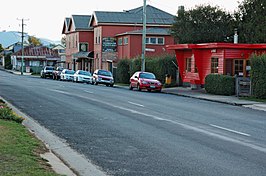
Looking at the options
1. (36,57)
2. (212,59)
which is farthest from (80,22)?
(212,59)

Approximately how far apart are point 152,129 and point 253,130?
3057mm

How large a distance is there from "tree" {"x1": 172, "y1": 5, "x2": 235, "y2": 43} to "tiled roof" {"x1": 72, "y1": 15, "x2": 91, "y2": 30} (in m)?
32.4

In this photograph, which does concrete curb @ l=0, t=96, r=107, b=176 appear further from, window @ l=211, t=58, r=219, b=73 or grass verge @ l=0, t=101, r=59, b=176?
window @ l=211, t=58, r=219, b=73

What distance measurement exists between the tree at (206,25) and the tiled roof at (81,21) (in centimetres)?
3238

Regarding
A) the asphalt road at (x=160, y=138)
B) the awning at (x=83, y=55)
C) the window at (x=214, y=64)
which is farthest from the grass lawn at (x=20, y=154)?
the awning at (x=83, y=55)

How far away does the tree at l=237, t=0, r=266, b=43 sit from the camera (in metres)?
49.7

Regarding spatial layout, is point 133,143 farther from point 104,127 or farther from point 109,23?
point 109,23

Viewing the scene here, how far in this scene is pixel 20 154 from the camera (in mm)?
10477

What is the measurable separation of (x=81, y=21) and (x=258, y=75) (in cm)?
5734

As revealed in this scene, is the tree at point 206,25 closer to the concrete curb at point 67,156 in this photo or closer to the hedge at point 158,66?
the hedge at point 158,66

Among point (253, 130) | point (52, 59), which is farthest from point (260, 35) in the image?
point (52, 59)

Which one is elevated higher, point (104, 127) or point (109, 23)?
point (109, 23)

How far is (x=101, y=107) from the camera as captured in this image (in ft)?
79.0

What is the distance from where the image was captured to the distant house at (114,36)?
65.8 m
